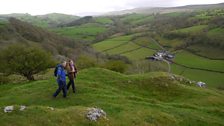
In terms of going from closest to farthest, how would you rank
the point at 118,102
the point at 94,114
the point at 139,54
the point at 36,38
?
the point at 94,114, the point at 118,102, the point at 139,54, the point at 36,38

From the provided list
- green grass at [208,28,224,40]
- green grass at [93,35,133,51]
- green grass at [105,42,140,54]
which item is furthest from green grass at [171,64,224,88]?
green grass at [93,35,133,51]

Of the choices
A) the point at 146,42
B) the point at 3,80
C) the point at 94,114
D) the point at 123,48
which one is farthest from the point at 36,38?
the point at 94,114

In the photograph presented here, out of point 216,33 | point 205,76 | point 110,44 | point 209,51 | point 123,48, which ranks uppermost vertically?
point 216,33

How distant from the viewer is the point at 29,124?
55.9 ft

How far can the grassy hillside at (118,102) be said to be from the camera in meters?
18.4

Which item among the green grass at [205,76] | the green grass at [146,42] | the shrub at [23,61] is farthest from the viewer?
the green grass at [146,42]

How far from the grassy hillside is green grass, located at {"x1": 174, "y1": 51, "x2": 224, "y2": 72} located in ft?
232

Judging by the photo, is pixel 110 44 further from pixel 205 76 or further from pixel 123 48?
pixel 205 76

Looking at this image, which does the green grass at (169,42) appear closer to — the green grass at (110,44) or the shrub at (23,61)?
the green grass at (110,44)

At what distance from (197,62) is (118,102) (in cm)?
9023

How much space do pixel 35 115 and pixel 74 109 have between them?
2679 millimetres

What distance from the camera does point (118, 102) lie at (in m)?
24.2

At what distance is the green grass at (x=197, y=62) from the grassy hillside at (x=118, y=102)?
7068 centimetres

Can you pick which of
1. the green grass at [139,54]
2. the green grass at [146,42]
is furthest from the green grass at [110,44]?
the green grass at [139,54]
